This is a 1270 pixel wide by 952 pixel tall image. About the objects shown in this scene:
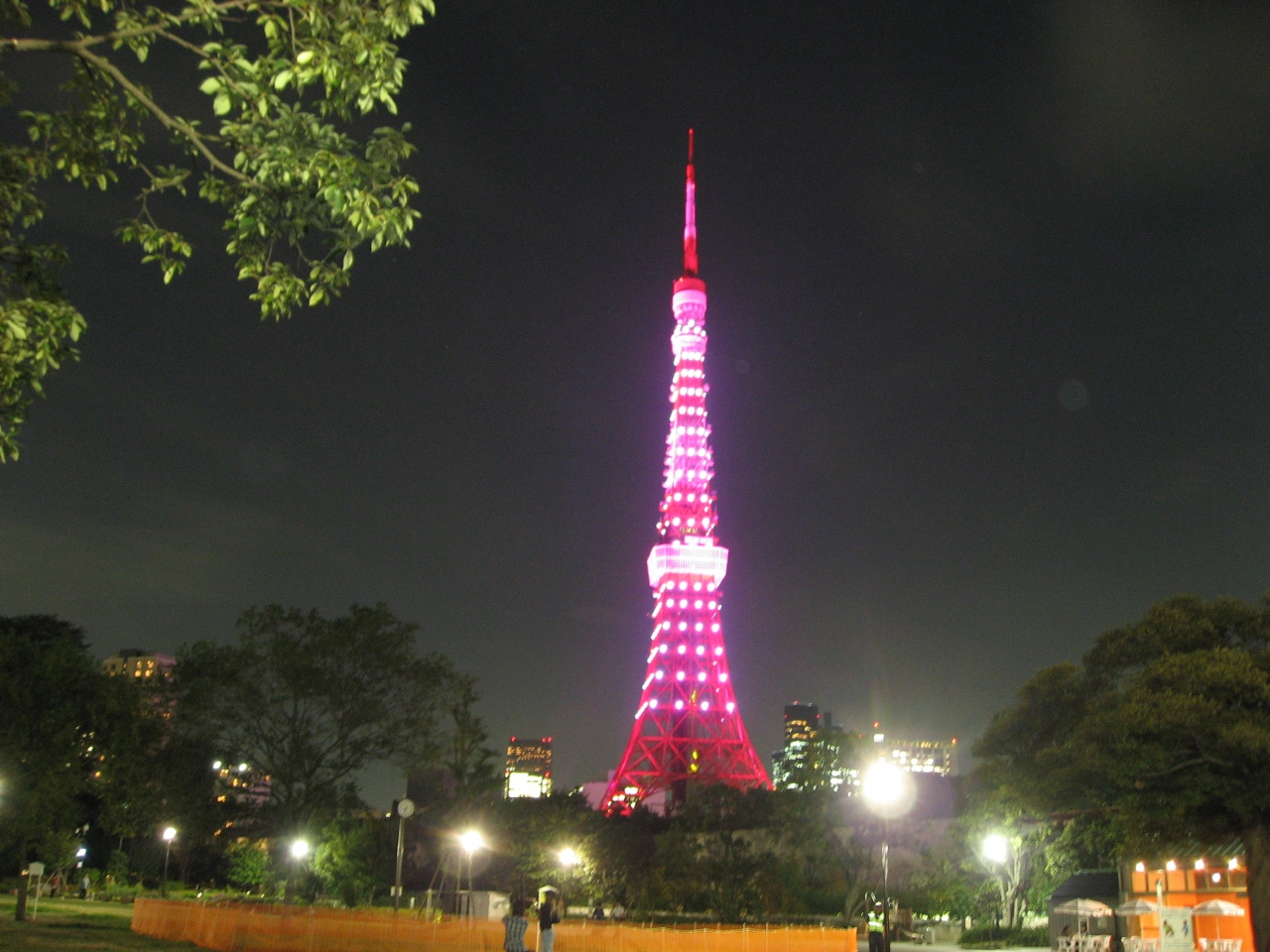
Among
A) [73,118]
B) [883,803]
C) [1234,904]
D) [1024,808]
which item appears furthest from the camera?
[1234,904]

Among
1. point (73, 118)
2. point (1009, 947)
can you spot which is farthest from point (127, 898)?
point (73, 118)

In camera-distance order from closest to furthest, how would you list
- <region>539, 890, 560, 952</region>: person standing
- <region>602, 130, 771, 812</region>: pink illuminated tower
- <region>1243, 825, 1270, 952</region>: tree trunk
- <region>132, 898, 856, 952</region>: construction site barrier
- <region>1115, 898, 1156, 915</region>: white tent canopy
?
<region>539, 890, 560, 952</region>: person standing < <region>132, 898, 856, 952</region>: construction site barrier < <region>1243, 825, 1270, 952</region>: tree trunk < <region>1115, 898, 1156, 915</region>: white tent canopy < <region>602, 130, 771, 812</region>: pink illuminated tower

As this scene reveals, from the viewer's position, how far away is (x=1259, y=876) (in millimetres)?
27438

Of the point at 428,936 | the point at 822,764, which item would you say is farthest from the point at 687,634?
the point at 428,936

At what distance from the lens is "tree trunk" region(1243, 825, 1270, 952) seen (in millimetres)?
27328

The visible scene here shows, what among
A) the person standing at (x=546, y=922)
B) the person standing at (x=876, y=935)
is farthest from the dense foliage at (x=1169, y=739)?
the person standing at (x=546, y=922)

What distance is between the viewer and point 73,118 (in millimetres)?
9438

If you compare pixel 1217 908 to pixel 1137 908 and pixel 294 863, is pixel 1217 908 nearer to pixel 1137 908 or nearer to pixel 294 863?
pixel 1137 908

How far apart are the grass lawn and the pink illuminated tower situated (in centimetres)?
5083

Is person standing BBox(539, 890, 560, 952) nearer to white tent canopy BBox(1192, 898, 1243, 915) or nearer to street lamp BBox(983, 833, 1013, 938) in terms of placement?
white tent canopy BBox(1192, 898, 1243, 915)

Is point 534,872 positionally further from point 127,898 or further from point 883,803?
point 883,803

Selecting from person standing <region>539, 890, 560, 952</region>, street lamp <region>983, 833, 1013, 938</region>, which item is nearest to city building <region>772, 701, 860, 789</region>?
street lamp <region>983, 833, 1013, 938</region>

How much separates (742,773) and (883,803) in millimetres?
65185

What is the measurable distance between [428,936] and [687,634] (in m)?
71.9
